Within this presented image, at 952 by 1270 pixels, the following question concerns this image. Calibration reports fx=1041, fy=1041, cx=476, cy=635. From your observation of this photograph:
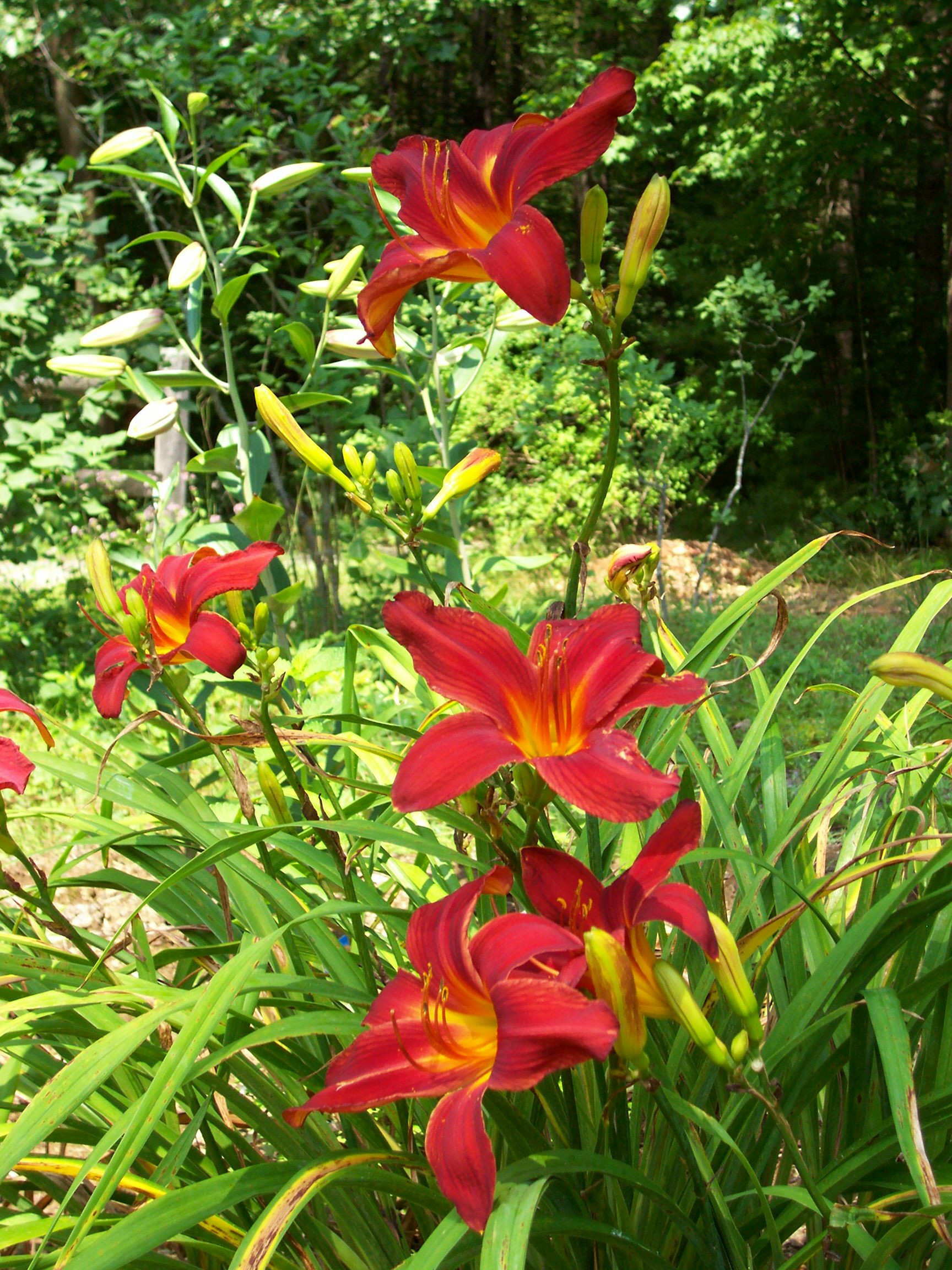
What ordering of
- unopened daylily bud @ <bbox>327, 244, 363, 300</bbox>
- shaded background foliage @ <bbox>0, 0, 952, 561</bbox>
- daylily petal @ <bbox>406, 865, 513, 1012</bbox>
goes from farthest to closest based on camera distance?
shaded background foliage @ <bbox>0, 0, 952, 561</bbox> < unopened daylily bud @ <bbox>327, 244, 363, 300</bbox> < daylily petal @ <bbox>406, 865, 513, 1012</bbox>

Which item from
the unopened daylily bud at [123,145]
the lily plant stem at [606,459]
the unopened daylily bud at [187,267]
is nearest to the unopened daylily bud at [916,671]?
the lily plant stem at [606,459]

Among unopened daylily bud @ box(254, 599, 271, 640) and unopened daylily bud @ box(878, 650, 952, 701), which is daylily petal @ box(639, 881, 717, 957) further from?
unopened daylily bud @ box(254, 599, 271, 640)

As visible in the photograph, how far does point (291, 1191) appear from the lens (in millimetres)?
754

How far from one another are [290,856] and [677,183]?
8.88 metres

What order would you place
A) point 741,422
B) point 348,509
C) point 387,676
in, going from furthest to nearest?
point 741,422 < point 348,509 < point 387,676

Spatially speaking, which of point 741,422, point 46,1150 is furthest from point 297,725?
point 741,422

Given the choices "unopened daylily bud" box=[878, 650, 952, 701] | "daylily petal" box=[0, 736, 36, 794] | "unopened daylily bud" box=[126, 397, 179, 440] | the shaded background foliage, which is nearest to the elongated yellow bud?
"unopened daylily bud" box=[878, 650, 952, 701]

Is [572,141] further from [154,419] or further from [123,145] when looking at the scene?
[123,145]

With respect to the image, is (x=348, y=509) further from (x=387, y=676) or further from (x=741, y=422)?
(x=741, y=422)

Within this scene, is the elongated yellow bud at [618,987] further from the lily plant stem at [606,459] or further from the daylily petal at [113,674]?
the daylily petal at [113,674]

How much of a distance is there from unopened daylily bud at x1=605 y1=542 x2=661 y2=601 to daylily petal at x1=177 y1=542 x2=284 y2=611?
35cm

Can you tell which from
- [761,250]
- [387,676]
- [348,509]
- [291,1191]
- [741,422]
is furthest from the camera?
[761,250]

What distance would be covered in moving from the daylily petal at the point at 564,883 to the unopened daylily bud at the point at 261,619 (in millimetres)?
429

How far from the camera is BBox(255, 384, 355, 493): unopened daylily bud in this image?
1071 millimetres
